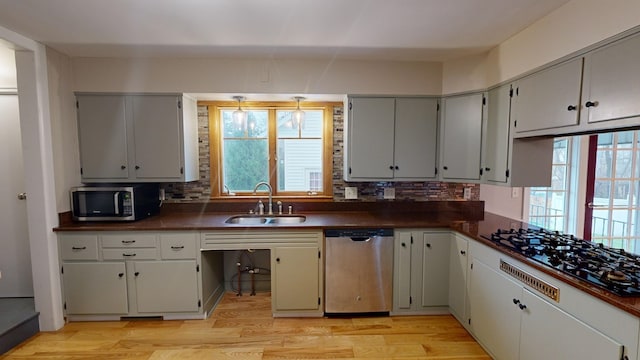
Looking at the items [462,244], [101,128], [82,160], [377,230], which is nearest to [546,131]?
[462,244]

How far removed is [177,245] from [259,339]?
106cm

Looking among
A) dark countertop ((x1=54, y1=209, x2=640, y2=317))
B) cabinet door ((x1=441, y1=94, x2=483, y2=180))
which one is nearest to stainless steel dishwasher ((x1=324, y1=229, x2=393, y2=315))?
dark countertop ((x1=54, y1=209, x2=640, y2=317))

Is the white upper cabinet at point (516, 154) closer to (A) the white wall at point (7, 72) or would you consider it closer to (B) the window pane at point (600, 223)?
(B) the window pane at point (600, 223)

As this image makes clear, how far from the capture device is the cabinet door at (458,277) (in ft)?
7.91

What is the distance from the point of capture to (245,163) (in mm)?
3223

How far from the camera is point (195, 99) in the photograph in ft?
9.95

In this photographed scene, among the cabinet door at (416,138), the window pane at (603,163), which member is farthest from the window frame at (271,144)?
the window pane at (603,163)

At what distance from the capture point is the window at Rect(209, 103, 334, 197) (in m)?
3.18

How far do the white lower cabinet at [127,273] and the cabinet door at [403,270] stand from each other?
5.83 ft

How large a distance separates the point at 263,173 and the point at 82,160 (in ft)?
5.53

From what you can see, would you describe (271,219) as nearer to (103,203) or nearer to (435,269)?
(103,203)

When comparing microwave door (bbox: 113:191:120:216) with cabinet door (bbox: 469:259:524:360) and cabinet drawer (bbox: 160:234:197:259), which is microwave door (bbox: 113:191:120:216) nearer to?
cabinet drawer (bbox: 160:234:197:259)

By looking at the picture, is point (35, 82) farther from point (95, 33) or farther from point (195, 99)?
point (195, 99)

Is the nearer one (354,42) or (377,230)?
(354,42)
